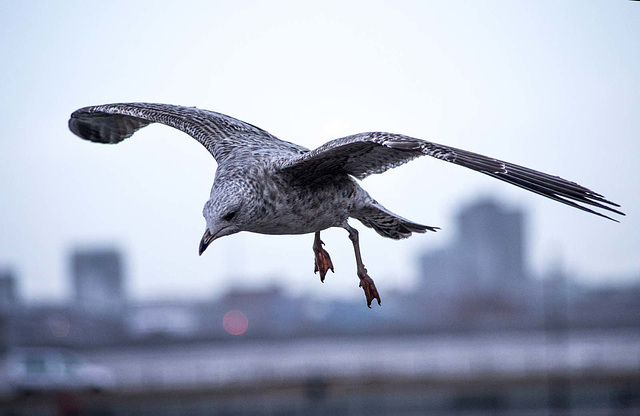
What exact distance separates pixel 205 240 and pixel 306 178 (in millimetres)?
1172

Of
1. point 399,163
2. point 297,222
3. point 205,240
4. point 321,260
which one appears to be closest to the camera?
point 205,240

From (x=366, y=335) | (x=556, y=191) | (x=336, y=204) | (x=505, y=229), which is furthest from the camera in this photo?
(x=505, y=229)

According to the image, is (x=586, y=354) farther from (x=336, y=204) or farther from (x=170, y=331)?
(x=336, y=204)

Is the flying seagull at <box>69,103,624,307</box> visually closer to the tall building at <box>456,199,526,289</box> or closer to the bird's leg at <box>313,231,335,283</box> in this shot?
the bird's leg at <box>313,231,335,283</box>

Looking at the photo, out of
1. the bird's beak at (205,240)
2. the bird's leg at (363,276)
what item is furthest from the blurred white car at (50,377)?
the bird's beak at (205,240)

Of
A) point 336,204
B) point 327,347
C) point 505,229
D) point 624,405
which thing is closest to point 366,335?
point 327,347

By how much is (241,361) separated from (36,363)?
505 inches

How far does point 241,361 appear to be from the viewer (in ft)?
137

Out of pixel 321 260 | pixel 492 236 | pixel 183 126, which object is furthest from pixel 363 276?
pixel 492 236

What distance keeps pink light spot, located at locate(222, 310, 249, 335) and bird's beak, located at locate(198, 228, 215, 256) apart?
6033 cm

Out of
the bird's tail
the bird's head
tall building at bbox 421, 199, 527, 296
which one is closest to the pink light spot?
tall building at bbox 421, 199, 527, 296

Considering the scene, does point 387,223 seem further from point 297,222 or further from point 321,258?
point 297,222

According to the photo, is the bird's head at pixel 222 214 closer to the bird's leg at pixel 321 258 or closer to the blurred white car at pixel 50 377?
the bird's leg at pixel 321 258

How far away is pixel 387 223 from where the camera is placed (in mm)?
7320
